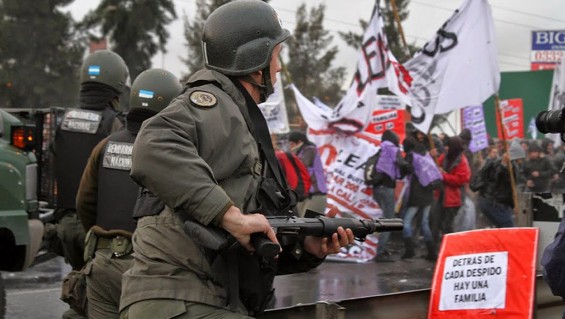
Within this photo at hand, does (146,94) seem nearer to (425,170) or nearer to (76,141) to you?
(76,141)

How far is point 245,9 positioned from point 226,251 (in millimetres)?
913

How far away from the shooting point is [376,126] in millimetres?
11562

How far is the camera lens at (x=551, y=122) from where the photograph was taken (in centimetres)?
281

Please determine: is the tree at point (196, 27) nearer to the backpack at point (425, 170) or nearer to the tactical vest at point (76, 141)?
the backpack at point (425, 170)

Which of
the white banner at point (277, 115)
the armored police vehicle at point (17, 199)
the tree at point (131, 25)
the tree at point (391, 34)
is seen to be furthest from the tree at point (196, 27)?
the armored police vehicle at point (17, 199)

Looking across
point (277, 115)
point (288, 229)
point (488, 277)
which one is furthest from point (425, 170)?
point (288, 229)

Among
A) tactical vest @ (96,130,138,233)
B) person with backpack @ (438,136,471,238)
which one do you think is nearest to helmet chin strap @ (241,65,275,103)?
tactical vest @ (96,130,138,233)

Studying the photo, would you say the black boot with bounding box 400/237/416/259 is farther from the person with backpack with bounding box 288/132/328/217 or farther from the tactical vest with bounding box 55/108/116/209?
the tactical vest with bounding box 55/108/116/209

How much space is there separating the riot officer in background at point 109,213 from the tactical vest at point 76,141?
87 centimetres

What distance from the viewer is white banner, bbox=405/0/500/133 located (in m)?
10.4

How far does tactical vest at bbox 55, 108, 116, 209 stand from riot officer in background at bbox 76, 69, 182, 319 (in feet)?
2.87

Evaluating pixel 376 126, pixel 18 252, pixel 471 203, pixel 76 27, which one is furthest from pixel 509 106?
pixel 76 27

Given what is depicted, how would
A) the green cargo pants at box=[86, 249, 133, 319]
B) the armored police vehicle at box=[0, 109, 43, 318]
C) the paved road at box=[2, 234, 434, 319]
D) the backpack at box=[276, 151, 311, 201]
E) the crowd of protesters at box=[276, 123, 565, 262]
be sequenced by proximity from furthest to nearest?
the backpack at box=[276, 151, 311, 201], the crowd of protesters at box=[276, 123, 565, 262], the paved road at box=[2, 234, 434, 319], the armored police vehicle at box=[0, 109, 43, 318], the green cargo pants at box=[86, 249, 133, 319]

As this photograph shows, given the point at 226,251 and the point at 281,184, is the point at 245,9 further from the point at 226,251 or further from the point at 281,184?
the point at 226,251
